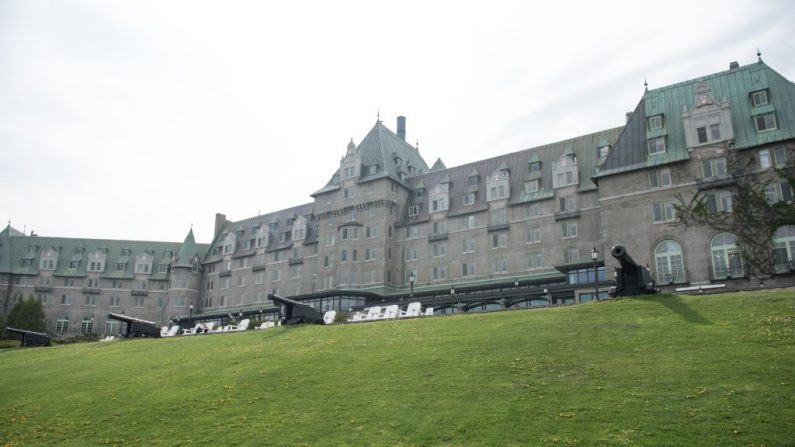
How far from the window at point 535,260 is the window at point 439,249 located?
37.6 ft

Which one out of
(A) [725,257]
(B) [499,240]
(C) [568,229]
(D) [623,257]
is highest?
(C) [568,229]

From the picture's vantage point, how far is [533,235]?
70.9 meters

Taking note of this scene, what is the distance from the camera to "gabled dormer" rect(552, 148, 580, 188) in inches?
2741

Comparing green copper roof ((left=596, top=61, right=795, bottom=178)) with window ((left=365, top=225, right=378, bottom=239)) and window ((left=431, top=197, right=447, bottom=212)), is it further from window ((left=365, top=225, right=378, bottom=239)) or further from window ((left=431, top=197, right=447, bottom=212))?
window ((left=365, top=225, right=378, bottom=239))

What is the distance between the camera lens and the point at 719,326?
26344 mm

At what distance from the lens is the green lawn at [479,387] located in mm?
18531

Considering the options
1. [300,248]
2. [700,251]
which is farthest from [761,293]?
[300,248]

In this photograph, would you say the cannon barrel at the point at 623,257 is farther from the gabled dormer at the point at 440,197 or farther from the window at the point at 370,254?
the window at the point at 370,254

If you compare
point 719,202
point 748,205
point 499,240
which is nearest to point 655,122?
point 719,202

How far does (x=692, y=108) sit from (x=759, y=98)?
5.19 meters

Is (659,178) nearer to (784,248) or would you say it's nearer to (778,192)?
(778,192)

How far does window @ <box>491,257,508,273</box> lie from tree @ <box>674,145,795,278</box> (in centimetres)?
2207

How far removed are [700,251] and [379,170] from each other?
43345 mm

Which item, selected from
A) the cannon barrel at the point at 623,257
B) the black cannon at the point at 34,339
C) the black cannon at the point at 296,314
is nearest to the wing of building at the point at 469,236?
the cannon barrel at the point at 623,257
